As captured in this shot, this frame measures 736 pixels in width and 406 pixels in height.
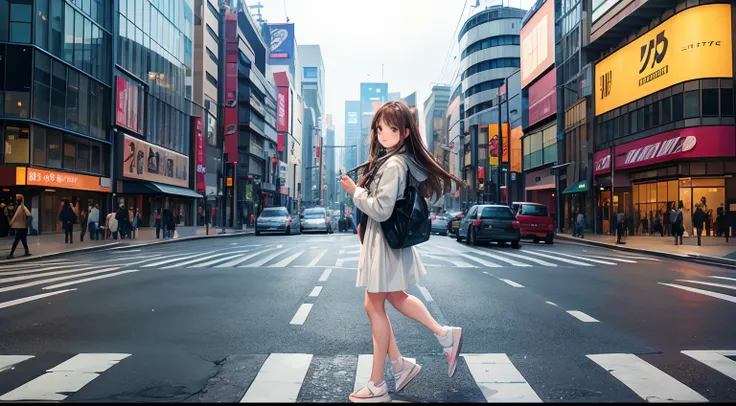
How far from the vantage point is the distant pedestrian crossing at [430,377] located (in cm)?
395

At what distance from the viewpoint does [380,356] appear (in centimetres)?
389

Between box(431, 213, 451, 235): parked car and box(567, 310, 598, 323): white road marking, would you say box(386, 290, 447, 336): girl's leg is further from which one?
box(431, 213, 451, 235): parked car

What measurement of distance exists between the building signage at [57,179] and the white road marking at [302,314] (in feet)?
77.3

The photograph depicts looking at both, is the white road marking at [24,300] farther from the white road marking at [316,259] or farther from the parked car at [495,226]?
the parked car at [495,226]

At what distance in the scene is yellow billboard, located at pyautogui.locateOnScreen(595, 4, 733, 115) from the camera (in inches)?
1125

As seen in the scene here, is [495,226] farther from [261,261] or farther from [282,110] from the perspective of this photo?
[282,110]

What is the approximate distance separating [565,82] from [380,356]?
4542cm

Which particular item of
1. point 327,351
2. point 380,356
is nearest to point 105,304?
point 327,351

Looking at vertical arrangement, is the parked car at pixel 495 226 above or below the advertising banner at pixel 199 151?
below

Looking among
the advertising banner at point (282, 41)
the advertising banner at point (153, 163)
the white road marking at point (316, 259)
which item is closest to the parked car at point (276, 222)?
the advertising banner at point (153, 163)

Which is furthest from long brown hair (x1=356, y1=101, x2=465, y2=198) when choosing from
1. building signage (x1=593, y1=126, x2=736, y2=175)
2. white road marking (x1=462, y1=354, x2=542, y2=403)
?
Answer: building signage (x1=593, y1=126, x2=736, y2=175)

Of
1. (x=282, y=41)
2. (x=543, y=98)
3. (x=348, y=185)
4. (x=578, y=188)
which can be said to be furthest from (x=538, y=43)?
(x=282, y=41)

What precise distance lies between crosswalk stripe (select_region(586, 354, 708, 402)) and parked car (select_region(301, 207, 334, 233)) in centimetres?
3306

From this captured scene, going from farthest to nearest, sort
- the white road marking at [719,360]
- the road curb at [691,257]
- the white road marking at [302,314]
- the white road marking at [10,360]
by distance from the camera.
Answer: the road curb at [691,257], the white road marking at [302,314], the white road marking at [10,360], the white road marking at [719,360]
